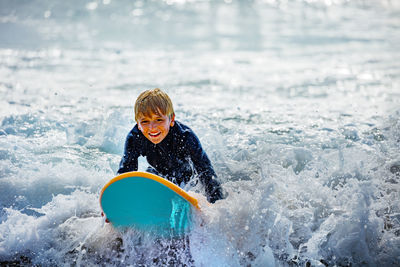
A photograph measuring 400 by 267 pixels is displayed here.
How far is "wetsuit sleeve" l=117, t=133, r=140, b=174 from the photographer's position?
3.12 m

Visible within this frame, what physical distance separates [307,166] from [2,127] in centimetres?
370

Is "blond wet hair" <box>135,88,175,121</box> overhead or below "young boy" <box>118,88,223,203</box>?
overhead

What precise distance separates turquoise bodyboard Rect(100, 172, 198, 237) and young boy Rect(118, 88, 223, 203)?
388mm

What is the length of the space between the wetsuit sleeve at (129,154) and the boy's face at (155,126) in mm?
184

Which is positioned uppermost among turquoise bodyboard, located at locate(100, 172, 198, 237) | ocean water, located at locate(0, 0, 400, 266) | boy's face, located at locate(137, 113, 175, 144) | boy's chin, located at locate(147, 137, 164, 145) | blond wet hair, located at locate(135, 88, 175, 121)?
blond wet hair, located at locate(135, 88, 175, 121)

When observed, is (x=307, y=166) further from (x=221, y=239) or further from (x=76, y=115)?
(x=76, y=115)

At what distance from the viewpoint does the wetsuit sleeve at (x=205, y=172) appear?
3.02 m

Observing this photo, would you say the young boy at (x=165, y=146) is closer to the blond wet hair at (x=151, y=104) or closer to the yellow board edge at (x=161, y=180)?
the blond wet hair at (x=151, y=104)

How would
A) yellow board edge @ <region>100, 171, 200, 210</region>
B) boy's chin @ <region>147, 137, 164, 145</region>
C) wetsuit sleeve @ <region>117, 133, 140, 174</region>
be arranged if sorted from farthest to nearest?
wetsuit sleeve @ <region>117, 133, 140, 174</region>, boy's chin @ <region>147, 137, 164, 145</region>, yellow board edge @ <region>100, 171, 200, 210</region>

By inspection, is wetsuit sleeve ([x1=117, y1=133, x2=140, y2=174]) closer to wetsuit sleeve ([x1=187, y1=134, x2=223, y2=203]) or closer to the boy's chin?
the boy's chin

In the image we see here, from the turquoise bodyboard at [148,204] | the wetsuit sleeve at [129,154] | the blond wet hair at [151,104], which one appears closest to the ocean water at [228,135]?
the turquoise bodyboard at [148,204]

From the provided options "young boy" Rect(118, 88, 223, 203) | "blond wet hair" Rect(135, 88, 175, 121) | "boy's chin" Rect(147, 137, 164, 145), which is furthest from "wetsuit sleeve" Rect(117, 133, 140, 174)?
"blond wet hair" Rect(135, 88, 175, 121)

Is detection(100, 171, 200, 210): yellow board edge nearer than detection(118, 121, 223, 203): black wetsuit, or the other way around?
detection(100, 171, 200, 210): yellow board edge

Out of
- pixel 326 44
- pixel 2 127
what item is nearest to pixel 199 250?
pixel 2 127
